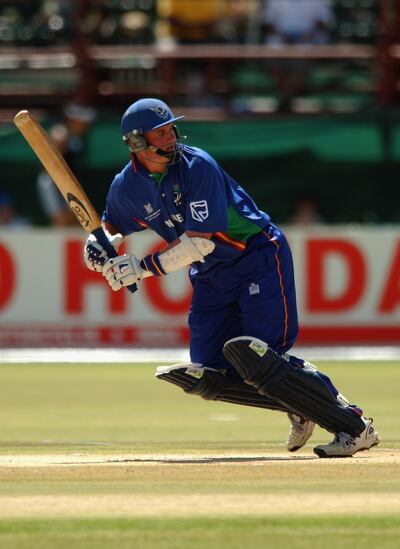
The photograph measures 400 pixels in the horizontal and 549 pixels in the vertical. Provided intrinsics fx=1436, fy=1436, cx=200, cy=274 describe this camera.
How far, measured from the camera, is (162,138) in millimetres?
6914

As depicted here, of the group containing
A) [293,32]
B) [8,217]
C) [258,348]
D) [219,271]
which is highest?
[219,271]

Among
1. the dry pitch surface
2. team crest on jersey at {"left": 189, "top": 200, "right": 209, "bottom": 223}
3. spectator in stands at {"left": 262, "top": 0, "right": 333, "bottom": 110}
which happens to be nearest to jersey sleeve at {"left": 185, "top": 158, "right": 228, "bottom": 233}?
team crest on jersey at {"left": 189, "top": 200, "right": 209, "bottom": 223}

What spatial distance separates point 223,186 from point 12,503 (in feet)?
6.87

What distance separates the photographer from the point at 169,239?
7.32 meters

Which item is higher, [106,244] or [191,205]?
[191,205]

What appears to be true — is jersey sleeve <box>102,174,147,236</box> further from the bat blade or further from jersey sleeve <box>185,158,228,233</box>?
jersey sleeve <box>185,158,228,233</box>

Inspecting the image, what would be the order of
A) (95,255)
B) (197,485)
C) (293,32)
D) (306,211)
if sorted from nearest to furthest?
(197,485) → (95,255) → (306,211) → (293,32)

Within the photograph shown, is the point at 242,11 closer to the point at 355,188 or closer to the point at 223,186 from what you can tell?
the point at 355,188

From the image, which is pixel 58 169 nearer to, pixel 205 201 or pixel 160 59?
pixel 205 201

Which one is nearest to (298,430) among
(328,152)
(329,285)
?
(329,285)

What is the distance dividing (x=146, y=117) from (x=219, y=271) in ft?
2.84

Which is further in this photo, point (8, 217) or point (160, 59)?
point (160, 59)


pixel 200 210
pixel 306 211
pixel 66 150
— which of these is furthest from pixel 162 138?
pixel 306 211

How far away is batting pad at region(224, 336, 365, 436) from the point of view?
271 inches
